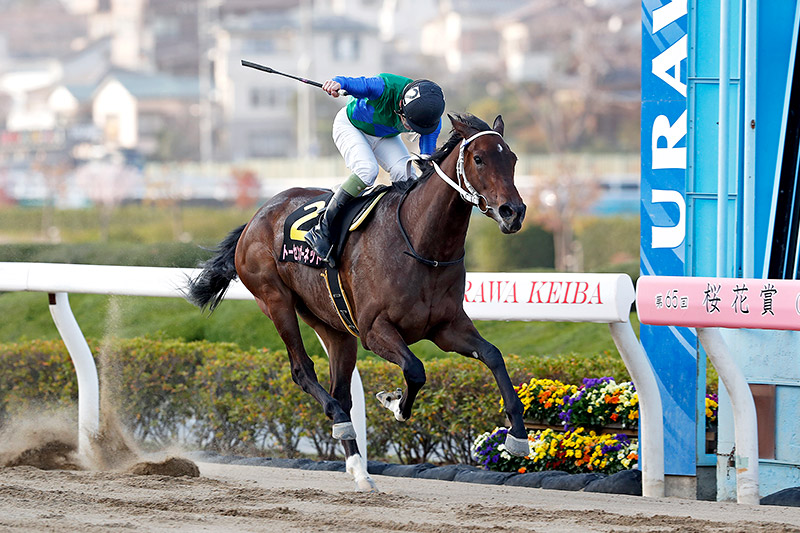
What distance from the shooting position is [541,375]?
634 cm

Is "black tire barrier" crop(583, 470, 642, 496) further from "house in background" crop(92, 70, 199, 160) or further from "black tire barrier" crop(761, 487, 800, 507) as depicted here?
"house in background" crop(92, 70, 199, 160)

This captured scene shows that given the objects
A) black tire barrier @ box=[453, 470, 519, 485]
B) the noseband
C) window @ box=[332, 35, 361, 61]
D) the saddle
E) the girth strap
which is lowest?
black tire barrier @ box=[453, 470, 519, 485]

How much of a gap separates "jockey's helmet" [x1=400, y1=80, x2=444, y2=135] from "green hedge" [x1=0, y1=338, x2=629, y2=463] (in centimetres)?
171

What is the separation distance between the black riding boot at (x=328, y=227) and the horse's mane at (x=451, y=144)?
40 cm

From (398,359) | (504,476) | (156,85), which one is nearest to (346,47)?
(156,85)

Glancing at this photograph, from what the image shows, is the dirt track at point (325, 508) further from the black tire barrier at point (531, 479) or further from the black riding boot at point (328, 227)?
the black riding boot at point (328, 227)

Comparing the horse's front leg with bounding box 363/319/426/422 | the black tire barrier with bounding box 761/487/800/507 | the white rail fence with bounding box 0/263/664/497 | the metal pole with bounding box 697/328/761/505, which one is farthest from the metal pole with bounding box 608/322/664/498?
the horse's front leg with bounding box 363/319/426/422

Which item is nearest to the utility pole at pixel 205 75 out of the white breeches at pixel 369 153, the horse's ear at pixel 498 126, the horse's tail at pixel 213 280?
the horse's tail at pixel 213 280

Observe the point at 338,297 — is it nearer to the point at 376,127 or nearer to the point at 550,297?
the point at 376,127

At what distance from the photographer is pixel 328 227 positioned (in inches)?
211

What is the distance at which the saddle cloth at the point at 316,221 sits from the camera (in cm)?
536

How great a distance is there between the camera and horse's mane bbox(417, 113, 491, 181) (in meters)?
4.82

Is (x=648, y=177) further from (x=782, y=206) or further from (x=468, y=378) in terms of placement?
(x=468, y=378)

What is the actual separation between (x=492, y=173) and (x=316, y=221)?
4.19 ft
